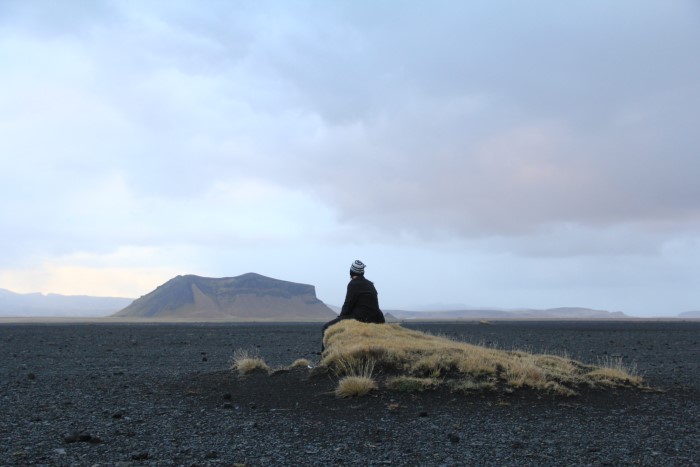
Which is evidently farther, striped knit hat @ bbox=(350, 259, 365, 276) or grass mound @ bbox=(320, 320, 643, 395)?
striped knit hat @ bbox=(350, 259, 365, 276)

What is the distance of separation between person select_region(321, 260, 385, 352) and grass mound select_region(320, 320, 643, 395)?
120cm

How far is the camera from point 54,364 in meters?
19.0

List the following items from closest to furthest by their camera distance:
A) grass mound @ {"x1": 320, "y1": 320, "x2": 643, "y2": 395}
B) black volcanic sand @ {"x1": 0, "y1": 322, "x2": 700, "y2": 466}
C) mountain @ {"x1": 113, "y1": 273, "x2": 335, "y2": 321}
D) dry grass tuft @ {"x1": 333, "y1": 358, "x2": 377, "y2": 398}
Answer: black volcanic sand @ {"x1": 0, "y1": 322, "x2": 700, "y2": 466} < dry grass tuft @ {"x1": 333, "y1": 358, "x2": 377, "y2": 398} < grass mound @ {"x1": 320, "y1": 320, "x2": 643, "y2": 395} < mountain @ {"x1": 113, "y1": 273, "x2": 335, "y2": 321}

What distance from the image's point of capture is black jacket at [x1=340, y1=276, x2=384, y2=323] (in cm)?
1461

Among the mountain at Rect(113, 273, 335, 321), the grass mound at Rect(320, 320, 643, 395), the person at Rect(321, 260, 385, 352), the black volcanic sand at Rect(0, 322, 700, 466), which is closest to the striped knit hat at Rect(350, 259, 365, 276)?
the person at Rect(321, 260, 385, 352)

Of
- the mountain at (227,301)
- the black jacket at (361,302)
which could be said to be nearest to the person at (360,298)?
the black jacket at (361,302)

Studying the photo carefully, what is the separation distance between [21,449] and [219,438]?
7.35ft

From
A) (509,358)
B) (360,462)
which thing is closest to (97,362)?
A: (509,358)

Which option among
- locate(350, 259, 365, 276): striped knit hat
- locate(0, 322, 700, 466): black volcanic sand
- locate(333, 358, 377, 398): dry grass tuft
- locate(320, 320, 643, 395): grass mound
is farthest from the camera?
locate(350, 259, 365, 276): striped knit hat

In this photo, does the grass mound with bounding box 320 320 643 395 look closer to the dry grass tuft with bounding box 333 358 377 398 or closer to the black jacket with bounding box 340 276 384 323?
the dry grass tuft with bounding box 333 358 377 398

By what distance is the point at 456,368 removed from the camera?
11.9 m

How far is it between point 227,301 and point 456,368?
6981 inches

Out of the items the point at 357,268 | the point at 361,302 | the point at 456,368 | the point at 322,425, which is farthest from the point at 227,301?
the point at 322,425

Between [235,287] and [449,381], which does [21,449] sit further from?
[235,287]
